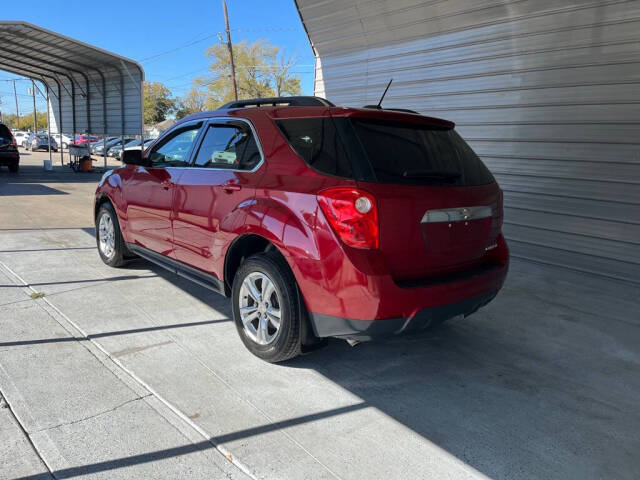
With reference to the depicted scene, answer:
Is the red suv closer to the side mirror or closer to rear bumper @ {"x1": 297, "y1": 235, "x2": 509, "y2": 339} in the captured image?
rear bumper @ {"x1": 297, "y1": 235, "x2": 509, "y2": 339}

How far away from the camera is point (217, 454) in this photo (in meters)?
2.36

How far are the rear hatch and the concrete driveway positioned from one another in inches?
29.3

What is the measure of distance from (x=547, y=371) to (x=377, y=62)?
22.8ft

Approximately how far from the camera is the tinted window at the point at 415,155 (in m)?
2.86

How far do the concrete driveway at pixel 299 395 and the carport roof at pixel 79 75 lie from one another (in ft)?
45.7

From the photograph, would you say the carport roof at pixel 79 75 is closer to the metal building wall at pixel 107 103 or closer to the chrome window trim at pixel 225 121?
the metal building wall at pixel 107 103

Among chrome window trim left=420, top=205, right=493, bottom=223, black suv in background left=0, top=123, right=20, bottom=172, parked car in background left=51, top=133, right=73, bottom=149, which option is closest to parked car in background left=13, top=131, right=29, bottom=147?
parked car in background left=51, top=133, right=73, bottom=149

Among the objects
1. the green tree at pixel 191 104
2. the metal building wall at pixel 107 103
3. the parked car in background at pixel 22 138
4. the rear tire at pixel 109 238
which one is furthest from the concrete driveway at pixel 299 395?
the green tree at pixel 191 104

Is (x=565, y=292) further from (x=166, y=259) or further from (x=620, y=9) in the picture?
(x=166, y=259)

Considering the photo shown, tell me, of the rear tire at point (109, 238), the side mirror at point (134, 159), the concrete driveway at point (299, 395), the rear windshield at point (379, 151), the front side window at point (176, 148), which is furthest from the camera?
the rear tire at point (109, 238)

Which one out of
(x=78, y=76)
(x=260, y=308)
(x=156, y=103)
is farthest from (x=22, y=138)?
(x=260, y=308)

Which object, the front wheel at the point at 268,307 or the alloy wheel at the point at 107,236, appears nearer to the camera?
the front wheel at the point at 268,307

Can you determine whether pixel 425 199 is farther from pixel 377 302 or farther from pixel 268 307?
pixel 268 307

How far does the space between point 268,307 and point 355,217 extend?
0.98 m
